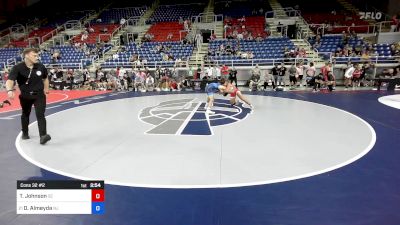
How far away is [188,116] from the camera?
8.80 meters

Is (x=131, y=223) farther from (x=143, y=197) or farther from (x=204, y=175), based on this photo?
(x=204, y=175)

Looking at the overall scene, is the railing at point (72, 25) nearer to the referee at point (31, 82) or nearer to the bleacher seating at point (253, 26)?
the bleacher seating at point (253, 26)

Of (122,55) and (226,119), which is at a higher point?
(122,55)

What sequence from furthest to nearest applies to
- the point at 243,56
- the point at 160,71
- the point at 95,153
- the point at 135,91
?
→ 1. the point at 243,56
2. the point at 160,71
3. the point at 135,91
4. the point at 95,153

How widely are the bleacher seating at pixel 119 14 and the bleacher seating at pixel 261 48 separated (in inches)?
444

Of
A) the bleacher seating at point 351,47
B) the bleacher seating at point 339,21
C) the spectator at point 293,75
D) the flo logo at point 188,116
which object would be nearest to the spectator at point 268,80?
the spectator at point 293,75

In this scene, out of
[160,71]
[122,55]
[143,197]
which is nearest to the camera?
[143,197]

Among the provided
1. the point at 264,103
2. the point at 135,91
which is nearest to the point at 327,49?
the point at 264,103

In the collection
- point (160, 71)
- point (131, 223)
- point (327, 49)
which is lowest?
point (131, 223)

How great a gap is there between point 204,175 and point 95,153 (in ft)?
7.31

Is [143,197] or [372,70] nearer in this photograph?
[143,197]

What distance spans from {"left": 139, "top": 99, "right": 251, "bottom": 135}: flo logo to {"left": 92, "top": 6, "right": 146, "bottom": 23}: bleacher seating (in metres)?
19.8

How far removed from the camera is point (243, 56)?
18109mm
